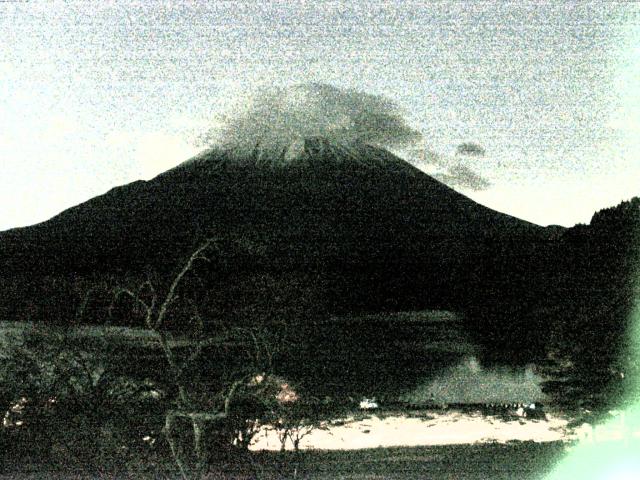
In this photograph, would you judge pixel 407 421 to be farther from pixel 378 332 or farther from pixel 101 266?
pixel 101 266

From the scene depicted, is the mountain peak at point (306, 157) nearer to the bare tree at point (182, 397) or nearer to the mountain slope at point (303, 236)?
the mountain slope at point (303, 236)

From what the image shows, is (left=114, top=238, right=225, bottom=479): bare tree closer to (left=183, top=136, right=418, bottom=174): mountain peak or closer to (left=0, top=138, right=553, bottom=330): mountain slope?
(left=0, top=138, right=553, bottom=330): mountain slope

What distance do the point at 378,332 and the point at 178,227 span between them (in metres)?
3.30

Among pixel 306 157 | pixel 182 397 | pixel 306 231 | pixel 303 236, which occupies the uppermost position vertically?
pixel 306 157

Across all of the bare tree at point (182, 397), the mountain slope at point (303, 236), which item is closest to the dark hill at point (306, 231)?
the mountain slope at point (303, 236)

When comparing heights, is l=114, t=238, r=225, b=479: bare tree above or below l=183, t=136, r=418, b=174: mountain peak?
below

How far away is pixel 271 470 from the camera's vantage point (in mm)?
2863

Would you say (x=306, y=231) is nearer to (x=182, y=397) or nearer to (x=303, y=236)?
(x=303, y=236)

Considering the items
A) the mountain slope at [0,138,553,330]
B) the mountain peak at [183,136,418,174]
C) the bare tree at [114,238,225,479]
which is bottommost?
the bare tree at [114,238,225,479]

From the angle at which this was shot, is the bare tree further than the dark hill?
No

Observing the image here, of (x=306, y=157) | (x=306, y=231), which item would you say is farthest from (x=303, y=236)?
(x=306, y=157)

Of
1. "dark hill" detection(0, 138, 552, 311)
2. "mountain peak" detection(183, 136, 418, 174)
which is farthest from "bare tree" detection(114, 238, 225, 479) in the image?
"mountain peak" detection(183, 136, 418, 174)

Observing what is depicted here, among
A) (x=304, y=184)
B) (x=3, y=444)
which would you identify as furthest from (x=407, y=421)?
(x=304, y=184)

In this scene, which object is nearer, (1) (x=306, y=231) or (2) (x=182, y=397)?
(2) (x=182, y=397)
